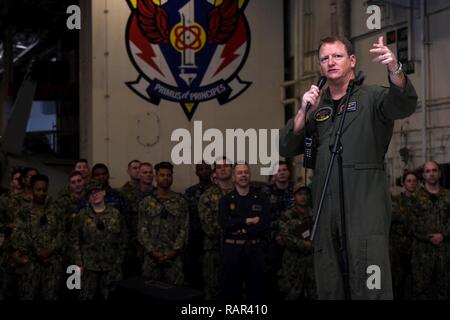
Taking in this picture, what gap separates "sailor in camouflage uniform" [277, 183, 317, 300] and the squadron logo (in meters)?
3.19

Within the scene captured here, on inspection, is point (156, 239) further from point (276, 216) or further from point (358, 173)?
point (358, 173)

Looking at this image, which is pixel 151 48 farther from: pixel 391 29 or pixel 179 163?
pixel 391 29

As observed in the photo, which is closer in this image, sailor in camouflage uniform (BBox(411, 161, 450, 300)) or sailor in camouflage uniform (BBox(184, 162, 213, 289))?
sailor in camouflage uniform (BBox(411, 161, 450, 300))

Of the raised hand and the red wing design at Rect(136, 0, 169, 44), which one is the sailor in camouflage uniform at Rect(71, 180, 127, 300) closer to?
the red wing design at Rect(136, 0, 169, 44)

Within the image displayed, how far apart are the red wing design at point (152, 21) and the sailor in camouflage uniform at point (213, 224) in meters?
3.02

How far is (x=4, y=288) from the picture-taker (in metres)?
6.27

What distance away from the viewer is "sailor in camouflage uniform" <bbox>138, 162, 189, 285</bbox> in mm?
6078

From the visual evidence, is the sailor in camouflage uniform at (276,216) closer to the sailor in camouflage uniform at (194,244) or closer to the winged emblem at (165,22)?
the sailor in camouflage uniform at (194,244)

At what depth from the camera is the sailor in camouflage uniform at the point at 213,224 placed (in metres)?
6.36

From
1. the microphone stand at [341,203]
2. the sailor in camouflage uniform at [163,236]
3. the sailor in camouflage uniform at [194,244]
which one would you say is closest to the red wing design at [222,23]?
the sailor in camouflage uniform at [194,244]

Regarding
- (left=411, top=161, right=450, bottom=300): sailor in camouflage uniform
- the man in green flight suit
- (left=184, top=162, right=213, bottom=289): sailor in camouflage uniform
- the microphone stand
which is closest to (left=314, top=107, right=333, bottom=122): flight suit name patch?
the man in green flight suit

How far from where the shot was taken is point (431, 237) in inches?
242

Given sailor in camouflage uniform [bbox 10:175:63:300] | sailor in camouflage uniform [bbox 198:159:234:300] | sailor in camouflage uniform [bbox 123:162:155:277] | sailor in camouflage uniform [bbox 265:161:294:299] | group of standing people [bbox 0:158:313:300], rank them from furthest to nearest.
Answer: sailor in camouflage uniform [bbox 123:162:155:277] → sailor in camouflage uniform [bbox 265:161:294:299] → sailor in camouflage uniform [bbox 198:159:234:300] → sailor in camouflage uniform [bbox 10:175:63:300] → group of standing people [bbox 0:158:313:300]
